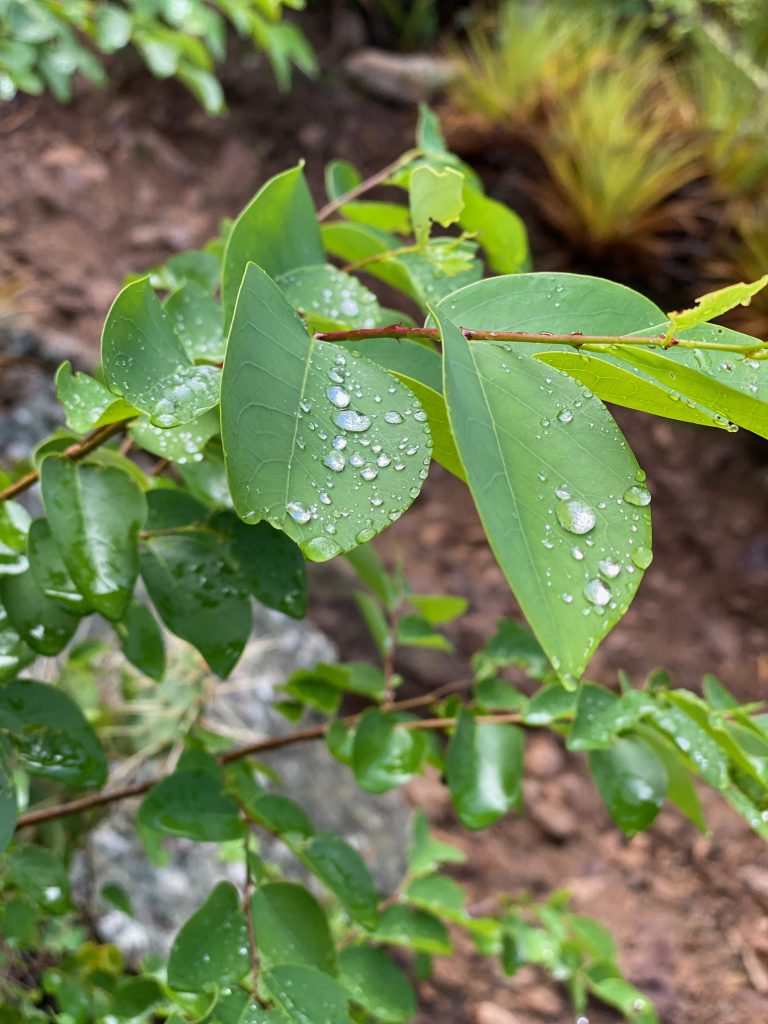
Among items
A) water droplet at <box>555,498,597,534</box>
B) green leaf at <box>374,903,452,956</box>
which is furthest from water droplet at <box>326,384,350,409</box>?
green leaf at <box>374,903,452,956</box>

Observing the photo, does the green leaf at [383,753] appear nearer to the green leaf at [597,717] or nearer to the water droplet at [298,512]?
the green leaf at [597,717]

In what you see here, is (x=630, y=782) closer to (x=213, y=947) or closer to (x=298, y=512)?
(x=213, y=947)

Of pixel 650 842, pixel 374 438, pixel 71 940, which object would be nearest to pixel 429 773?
pixel 650 842

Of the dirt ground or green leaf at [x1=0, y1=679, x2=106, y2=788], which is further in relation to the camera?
the dirt ground

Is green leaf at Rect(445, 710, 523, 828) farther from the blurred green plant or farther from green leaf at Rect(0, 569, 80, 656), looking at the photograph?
the blurred green plant

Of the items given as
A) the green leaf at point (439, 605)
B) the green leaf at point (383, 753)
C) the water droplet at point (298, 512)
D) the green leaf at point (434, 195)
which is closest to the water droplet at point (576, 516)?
the water droplet at point (298, 512)
